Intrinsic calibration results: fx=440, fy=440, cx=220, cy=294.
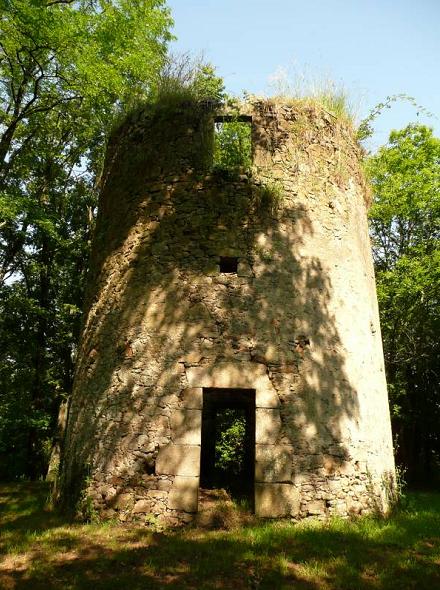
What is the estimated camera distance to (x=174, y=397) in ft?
19.4

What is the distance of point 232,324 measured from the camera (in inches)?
245

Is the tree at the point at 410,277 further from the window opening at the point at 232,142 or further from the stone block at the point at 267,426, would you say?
the stone block at the point at 267,426

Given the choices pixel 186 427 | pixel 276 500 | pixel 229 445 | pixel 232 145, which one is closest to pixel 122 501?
pixel 186 427

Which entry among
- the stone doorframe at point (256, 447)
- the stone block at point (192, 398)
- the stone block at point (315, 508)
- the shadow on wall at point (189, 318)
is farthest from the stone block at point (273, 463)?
the stone block at point (192, 398)

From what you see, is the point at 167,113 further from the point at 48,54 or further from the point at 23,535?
the point at 23,535

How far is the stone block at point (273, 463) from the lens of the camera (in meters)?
5.59

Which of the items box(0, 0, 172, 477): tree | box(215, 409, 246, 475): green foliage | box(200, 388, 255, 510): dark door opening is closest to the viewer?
box(200, 388, 255, 510): dark door opening

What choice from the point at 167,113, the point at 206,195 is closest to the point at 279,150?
the point at 206,195

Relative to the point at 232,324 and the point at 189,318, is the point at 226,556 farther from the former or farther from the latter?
the point at 189,318

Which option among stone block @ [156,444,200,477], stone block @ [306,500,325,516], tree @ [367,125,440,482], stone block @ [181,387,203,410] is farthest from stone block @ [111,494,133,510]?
tree @ [367,125,440,482]

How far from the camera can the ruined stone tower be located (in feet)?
18.8

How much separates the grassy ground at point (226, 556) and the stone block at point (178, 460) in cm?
68

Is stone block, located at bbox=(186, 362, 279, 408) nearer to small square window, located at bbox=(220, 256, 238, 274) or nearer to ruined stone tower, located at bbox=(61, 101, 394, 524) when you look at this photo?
ruined stone tower, located at bbox=(61, 101, 394, 524)

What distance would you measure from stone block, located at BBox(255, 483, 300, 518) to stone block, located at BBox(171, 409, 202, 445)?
100cm
